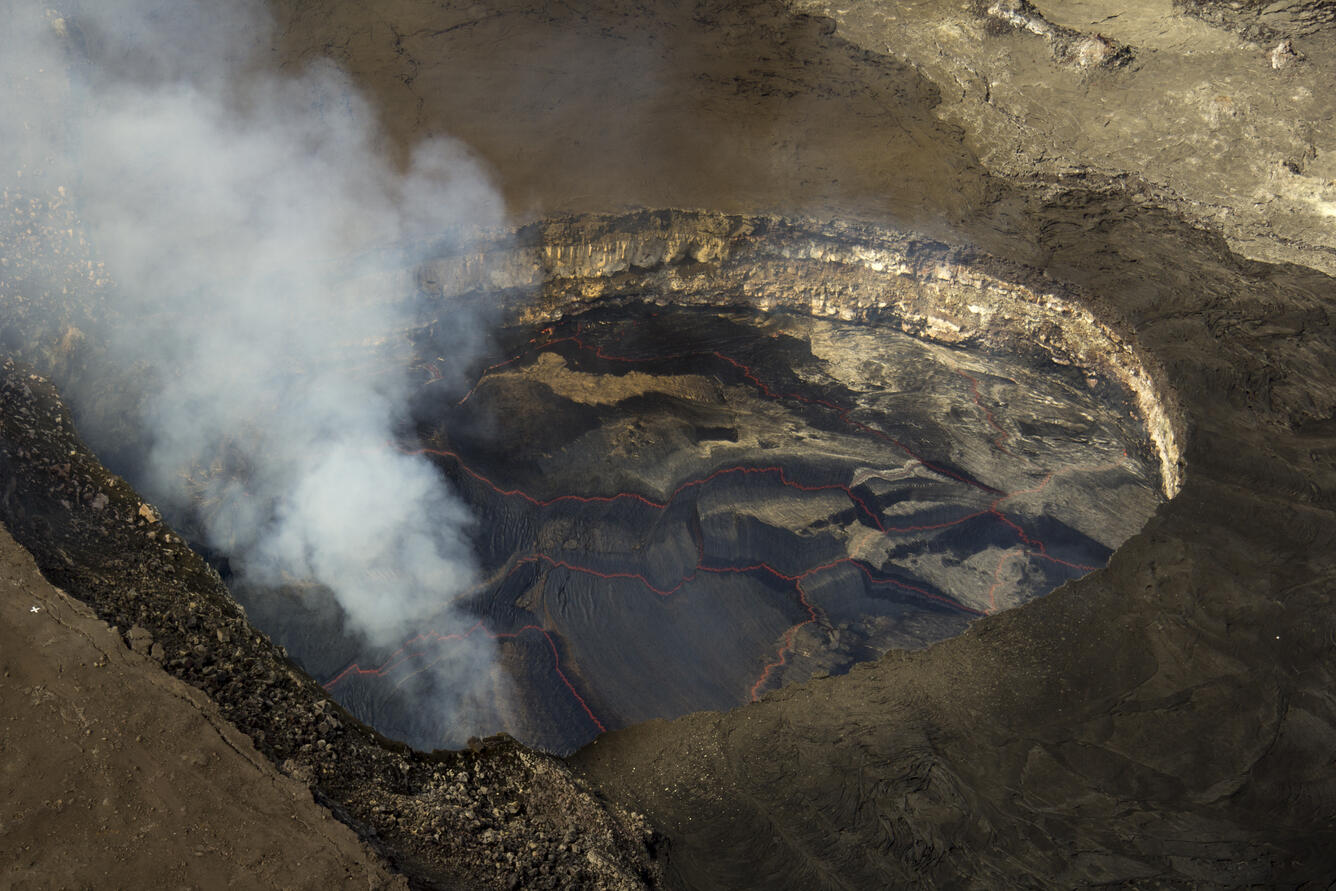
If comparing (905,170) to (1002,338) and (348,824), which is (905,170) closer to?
(1002,338)

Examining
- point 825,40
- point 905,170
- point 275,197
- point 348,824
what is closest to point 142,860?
point 348,824

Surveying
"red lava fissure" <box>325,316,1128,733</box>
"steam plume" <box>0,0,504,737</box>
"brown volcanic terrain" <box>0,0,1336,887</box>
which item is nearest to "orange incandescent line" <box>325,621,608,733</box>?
"red lava fissure" <box>325,316,1128,733</box>

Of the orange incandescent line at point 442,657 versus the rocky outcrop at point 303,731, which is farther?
the orange incandescent line at point 442,657

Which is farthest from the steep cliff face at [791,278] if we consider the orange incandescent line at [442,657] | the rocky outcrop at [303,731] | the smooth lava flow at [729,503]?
the rocky outcrop at [303,731]

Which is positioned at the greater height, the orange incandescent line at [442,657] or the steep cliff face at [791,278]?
the steep cliff face at [791,278]

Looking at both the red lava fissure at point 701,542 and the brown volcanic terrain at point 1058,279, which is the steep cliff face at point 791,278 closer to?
the brown volcanic terrain at point 1058,279

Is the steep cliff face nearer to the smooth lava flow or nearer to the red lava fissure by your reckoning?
the smooth lava flow

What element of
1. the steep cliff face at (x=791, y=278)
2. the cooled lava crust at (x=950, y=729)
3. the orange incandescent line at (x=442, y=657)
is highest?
the steep cliff face at (x=791, y=278)
